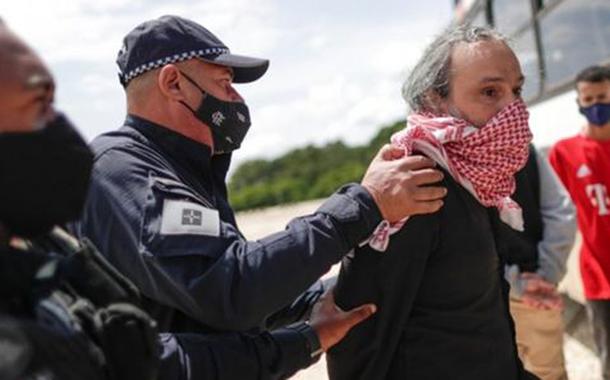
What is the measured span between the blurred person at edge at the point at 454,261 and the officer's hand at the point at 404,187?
5 centimetres

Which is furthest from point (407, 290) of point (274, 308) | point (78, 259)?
point (78, 259)

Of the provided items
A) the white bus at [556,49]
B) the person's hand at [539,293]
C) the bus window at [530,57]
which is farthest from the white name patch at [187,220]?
the bus window at [530,57]

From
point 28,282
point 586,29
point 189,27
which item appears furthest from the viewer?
point 586,29

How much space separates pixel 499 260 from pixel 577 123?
10.9 ft

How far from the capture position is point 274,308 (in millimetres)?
1596

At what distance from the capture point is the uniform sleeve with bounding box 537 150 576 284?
3.33m

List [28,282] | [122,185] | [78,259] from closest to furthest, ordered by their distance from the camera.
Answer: [28,282]
[78,259]
[122,185]

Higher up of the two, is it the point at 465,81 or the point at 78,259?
the point at 465,81

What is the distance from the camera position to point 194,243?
5.05 ft

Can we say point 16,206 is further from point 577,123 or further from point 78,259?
point 577,123

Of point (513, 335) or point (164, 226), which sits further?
point (513, 335)

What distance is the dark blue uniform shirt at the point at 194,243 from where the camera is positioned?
1533 millimetres

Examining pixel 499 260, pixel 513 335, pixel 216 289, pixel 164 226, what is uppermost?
pixel 164 226

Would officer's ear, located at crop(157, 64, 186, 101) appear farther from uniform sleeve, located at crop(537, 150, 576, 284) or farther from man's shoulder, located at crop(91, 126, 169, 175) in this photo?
uniform sleeve, located at crop(537, 150, 576, 284)
